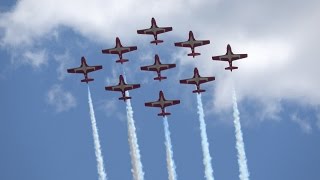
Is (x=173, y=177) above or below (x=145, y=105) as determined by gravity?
below

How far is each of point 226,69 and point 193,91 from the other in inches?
405

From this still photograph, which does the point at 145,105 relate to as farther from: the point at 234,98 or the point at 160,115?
the point at 234,98

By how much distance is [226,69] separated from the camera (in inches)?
7849

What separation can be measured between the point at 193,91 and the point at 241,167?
23198 millimetres

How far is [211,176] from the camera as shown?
646 ft

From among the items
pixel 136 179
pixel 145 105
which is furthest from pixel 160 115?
pixel 136 179

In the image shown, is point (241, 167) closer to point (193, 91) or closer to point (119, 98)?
point (193, 91)

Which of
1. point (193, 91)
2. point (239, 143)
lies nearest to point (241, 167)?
point (239, 143)

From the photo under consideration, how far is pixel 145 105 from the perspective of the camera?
19975cm

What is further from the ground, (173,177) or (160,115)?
(160,115)

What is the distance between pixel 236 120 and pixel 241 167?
506 inches

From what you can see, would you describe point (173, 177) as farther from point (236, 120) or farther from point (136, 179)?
point (236, 120)

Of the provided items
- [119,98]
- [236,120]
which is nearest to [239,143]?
[236,120]

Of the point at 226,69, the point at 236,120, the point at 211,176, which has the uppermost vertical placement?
the point at 226,69
